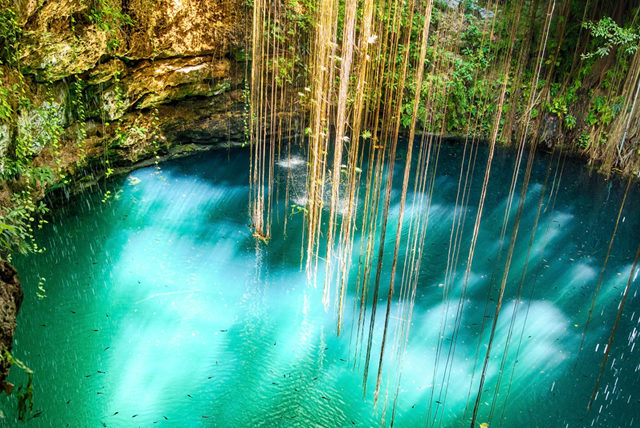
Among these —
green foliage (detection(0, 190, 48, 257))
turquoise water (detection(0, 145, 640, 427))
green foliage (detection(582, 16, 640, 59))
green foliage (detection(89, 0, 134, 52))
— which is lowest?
turquoise water (detection(0, 145, 640, 427))

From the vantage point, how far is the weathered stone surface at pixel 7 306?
69.9 inches

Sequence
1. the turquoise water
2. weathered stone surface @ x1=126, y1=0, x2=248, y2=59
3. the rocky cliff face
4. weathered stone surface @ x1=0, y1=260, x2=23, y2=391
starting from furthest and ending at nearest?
1. weathered stone surface @ x1=126, y1=0, x2=248, y2=59
2. the rocky cliff face
3. the turquoise water
4. weathered stone surface @ x1=0, y1=260, x2=23, y2=391

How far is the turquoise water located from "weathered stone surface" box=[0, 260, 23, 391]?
85 cm

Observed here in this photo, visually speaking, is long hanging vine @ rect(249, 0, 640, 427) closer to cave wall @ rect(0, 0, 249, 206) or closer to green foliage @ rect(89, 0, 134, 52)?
cave wall @ rect(0, 0, 249, 206)

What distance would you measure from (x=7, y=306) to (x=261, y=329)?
1774mm

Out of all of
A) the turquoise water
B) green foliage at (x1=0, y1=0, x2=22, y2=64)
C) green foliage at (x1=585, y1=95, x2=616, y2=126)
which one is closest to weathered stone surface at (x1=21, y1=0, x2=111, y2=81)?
green foliage at (x1=0, y1=0, x2=22, y2=64)

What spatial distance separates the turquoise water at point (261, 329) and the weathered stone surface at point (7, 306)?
85cm

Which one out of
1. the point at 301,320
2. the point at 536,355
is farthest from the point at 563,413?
the point at 301,320

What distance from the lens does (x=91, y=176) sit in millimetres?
4504

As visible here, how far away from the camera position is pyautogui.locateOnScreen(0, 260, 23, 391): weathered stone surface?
1777 millimetres

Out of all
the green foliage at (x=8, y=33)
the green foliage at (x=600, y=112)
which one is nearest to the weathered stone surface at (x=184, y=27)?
the green foliage at (x=8, y=33)

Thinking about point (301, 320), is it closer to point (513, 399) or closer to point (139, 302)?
point (139, 302)

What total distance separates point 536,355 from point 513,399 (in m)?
0.53

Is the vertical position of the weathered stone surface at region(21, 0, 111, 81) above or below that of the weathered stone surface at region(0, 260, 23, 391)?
above
